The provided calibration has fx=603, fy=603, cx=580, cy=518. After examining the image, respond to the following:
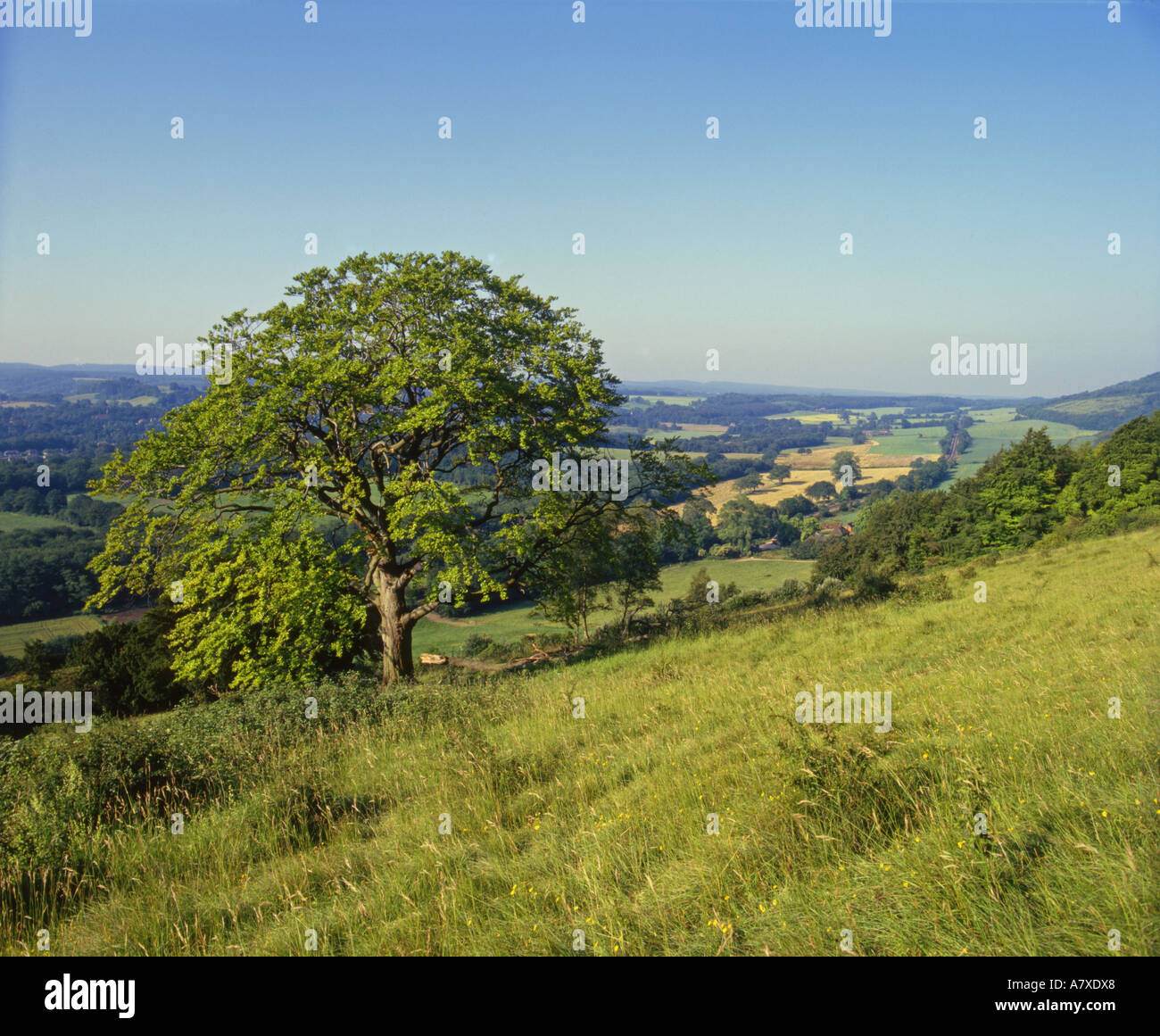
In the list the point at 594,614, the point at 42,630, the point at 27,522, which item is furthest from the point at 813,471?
the point at 27,522

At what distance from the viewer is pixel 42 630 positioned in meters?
76.2

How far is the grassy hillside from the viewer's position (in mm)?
3167

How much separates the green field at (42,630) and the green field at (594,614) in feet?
131

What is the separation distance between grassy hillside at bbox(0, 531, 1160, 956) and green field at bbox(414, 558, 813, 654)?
63724 millimetres

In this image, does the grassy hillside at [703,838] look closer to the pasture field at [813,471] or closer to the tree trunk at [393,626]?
the tree trunk at [393,626]

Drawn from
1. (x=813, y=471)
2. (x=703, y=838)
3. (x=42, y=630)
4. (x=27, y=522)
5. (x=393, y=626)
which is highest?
(x=813, y=471)

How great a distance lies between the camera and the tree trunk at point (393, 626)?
59.9 feet

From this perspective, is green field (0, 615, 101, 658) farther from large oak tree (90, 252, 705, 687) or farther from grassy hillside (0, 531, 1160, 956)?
grassy hillside (0, 531, 1160, 956)

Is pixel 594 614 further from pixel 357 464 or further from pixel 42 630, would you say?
pixel 42 630

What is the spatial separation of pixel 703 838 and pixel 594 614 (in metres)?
71.0

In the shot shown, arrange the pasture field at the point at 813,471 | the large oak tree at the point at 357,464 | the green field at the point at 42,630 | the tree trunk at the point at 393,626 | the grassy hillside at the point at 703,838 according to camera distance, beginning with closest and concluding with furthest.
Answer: the grassy hillside at the point at 703,838 → the large oak tree at the point at 357,464 → the tree trunk at the point at 393,626 → the green field at the point at 42,630 → the pasture field at the point at 813,471

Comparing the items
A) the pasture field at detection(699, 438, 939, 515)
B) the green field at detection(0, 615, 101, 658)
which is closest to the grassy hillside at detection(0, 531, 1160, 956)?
the green field at detection(0, 615, 101, 658)

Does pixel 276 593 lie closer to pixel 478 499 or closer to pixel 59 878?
pixel 478 499

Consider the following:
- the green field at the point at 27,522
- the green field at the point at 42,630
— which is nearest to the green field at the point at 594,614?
the green field at the point at 42,630
